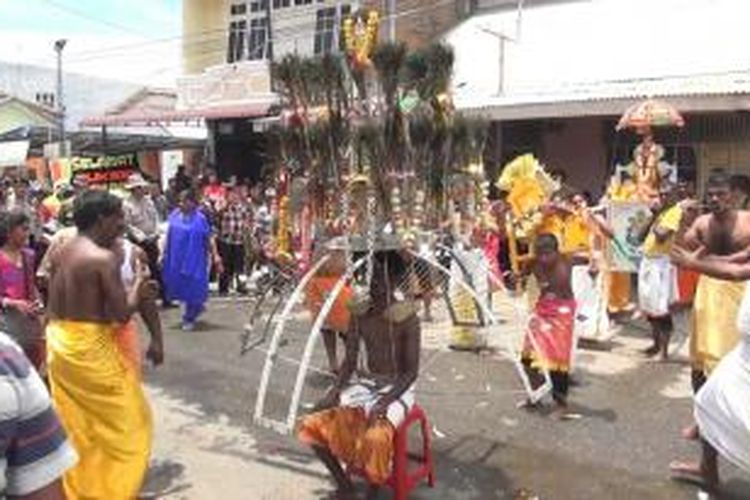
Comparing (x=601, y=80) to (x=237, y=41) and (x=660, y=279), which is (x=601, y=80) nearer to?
(x=660, y=279)

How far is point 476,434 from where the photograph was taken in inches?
274

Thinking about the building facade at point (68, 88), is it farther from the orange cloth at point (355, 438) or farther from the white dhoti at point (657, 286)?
the orange cloth at point (355, 438)

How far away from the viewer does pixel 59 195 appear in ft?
41.7

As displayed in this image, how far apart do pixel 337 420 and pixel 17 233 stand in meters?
2.40

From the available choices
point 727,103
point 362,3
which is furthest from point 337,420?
point 362,3

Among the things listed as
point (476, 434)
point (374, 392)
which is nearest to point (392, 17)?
point (476, 434)

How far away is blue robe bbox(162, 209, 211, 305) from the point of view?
1154 cm

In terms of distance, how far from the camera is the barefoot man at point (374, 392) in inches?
205

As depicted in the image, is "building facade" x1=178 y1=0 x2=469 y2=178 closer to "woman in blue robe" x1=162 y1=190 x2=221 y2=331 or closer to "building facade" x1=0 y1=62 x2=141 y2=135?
"woman in blue robe" x1=162 y1=190 x2=221 y2=331

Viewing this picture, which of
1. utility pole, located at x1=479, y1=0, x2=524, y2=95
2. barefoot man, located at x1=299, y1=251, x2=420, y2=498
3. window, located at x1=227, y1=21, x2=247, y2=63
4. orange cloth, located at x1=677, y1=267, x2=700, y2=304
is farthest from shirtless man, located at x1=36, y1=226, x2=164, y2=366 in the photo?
window, located at x1=227, y1=21, x2=247, y2=63

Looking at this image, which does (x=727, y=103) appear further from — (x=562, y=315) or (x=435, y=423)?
(x=435, y=423)

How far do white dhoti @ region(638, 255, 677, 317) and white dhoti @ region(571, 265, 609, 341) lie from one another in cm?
44

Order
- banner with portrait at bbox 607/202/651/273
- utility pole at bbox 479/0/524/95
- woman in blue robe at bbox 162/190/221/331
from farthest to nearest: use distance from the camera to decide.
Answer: utility pole at bbox 479/0/524/95
woman in blue robe at bbox 162/190/221/331
banner with portrait at bbox 607/202/651/273

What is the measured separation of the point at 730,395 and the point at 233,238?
10.1 meters
